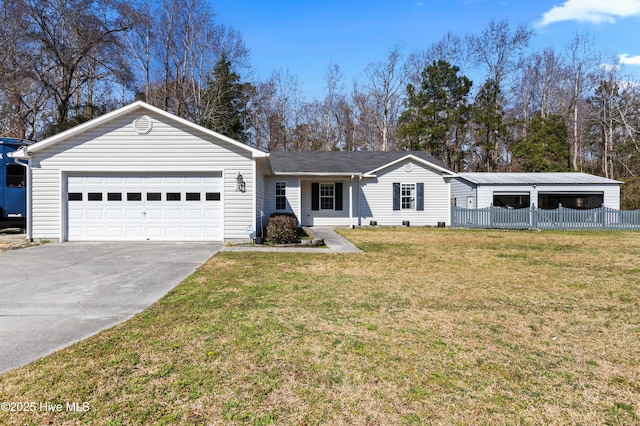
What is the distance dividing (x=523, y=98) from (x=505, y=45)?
616cm

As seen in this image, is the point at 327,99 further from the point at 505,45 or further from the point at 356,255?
the point at 356,255

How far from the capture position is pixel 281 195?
57.3 ft

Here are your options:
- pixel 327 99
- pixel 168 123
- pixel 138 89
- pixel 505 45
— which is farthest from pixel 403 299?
pixel 505 45

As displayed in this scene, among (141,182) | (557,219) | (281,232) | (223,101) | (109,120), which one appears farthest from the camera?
(223,101)

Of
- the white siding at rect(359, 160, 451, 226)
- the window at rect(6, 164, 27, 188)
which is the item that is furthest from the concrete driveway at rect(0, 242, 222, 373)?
the white siding at rect(359, 160, 451, 226)

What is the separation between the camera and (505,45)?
3297 cm

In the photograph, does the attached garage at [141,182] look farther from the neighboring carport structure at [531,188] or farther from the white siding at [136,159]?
the neighboring carport structure at [531,188]

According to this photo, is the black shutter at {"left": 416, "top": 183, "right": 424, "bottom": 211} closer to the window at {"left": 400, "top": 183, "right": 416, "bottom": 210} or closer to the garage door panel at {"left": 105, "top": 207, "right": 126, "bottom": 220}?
the window at {"left": 400, "top": 183, "right": 416, "bottom": 210}

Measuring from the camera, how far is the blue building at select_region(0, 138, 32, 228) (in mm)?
13531

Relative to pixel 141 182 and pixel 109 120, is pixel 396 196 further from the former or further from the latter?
pixel 109 120

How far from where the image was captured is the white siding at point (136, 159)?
1118 cm

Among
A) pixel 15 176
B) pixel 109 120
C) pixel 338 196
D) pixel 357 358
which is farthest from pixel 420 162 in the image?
pixel 15 176

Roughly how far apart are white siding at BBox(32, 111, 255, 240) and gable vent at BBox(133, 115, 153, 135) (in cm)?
12

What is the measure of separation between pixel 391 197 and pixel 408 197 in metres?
0.96
